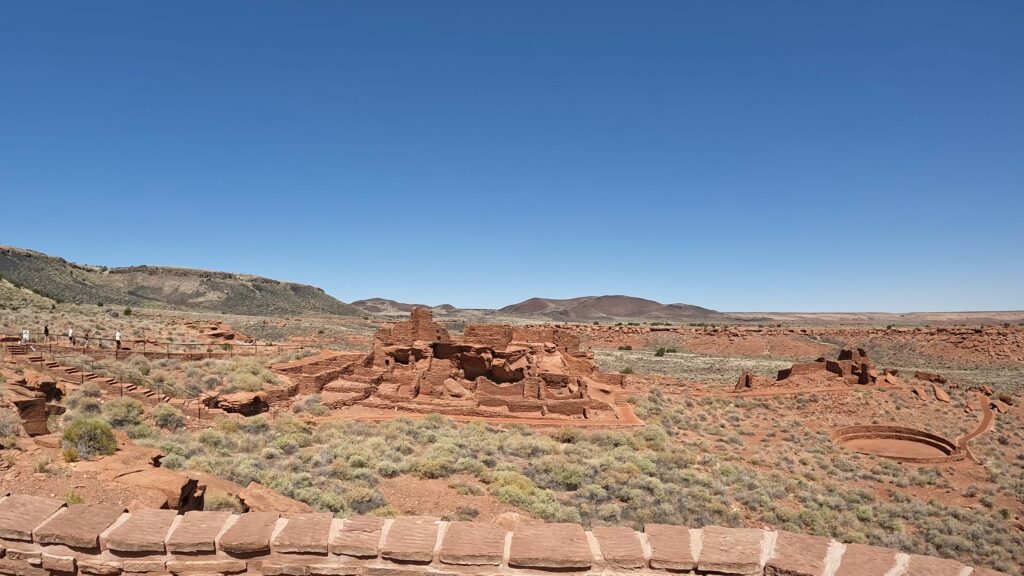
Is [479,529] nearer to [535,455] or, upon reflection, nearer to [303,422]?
[535,455]

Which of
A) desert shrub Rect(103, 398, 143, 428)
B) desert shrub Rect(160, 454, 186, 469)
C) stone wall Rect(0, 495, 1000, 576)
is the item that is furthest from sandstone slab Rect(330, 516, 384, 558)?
desert shrub Rect(103, 398, 143, 428)

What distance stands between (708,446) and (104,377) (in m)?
20.8

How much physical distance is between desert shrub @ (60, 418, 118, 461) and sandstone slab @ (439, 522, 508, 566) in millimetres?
6800

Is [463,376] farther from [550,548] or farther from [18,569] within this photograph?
[550,548]

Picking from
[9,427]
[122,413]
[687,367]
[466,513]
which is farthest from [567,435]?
[687,367]

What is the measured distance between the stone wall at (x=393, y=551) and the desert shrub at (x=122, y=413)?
435 inches

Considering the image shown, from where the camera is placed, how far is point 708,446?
17469 mm

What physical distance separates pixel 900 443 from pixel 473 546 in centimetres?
2336

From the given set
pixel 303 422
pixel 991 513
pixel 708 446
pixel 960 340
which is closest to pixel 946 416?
pixel 991 513

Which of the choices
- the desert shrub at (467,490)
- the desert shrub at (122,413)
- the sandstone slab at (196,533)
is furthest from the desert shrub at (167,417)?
the sandstone slab at (196,533)

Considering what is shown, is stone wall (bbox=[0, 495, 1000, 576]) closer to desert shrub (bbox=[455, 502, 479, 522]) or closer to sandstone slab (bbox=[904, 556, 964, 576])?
sandstone slab (bbox=[904, 556, 964, 576])

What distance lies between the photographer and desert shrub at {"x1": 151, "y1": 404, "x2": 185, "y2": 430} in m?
14.1

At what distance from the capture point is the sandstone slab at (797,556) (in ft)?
11.3

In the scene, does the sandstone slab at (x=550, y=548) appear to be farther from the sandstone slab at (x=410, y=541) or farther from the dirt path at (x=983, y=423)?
the dirt path at (x=983, y=423)
